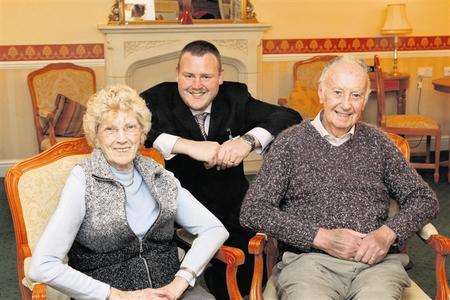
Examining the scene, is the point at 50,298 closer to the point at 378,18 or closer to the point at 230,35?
the point at 230,35

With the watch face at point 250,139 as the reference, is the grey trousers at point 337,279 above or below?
below

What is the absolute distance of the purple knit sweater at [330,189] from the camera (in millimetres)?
2309

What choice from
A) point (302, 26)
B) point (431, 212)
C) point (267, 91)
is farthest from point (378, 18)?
point (431, 212)

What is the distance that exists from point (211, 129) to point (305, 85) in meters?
3.26

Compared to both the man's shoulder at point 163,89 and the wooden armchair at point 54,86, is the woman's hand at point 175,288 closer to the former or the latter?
the man's shoulder at point 163,89

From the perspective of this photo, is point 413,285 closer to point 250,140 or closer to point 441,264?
point 441,264

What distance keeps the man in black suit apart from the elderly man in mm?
238

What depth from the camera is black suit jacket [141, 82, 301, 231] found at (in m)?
2.63

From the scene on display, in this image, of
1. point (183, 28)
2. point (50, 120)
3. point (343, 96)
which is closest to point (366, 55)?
point (183, 28)

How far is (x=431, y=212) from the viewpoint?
2.38 metres

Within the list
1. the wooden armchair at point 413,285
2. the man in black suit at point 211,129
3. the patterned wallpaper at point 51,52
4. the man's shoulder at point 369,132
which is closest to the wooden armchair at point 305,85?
the patterned wallpaper at point 51,52

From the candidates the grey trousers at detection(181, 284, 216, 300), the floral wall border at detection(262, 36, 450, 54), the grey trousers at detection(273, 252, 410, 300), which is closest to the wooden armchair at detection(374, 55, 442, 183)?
the floral wall border at detection(262, 36, 450, 54)

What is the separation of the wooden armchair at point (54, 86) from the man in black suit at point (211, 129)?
264 cm

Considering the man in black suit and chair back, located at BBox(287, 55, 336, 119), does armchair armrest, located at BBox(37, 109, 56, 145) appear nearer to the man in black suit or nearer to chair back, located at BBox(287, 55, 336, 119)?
chair back, located at BBox(287, 55, 336, 119)
